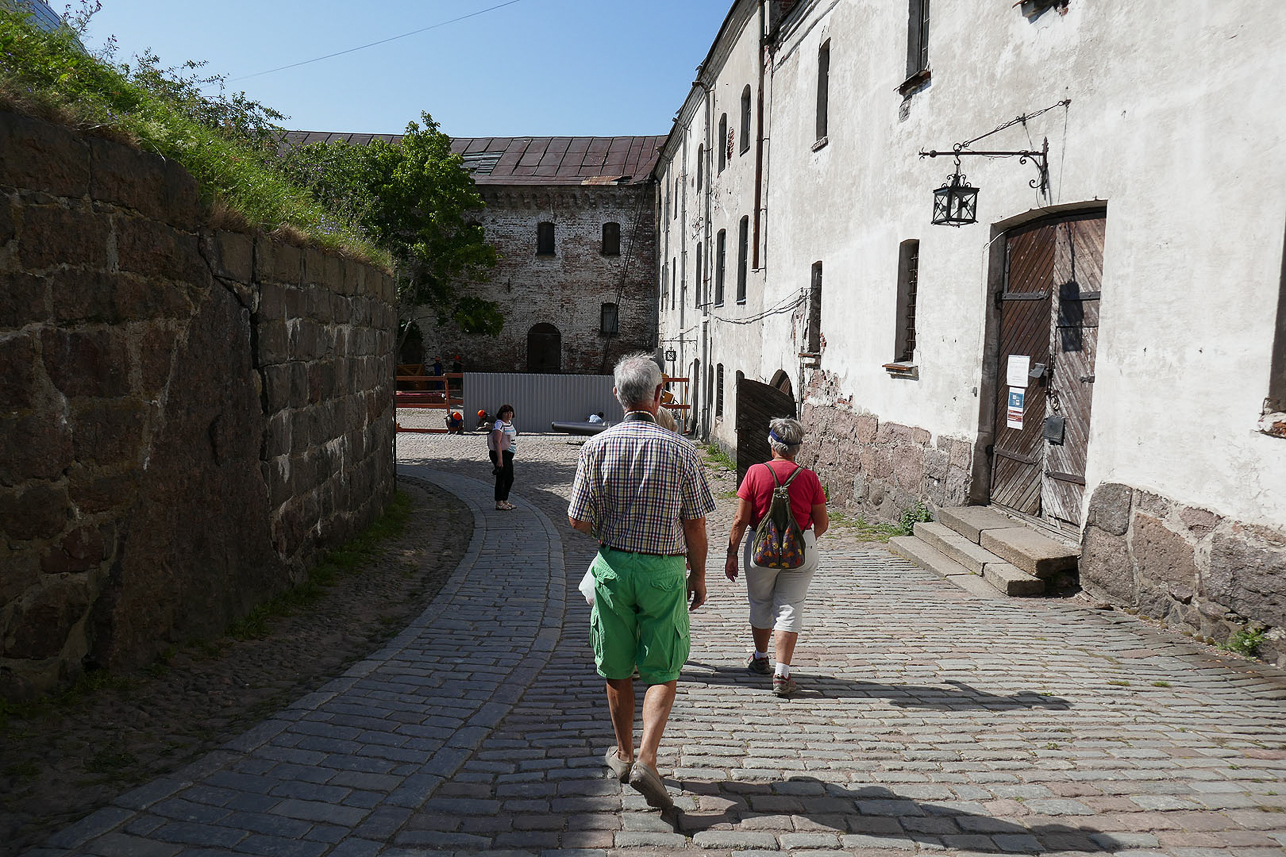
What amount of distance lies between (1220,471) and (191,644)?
6.00 meters

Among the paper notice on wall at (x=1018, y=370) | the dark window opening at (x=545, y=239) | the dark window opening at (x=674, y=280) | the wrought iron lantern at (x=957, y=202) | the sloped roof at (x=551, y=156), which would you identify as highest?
the sloped roof at (x=551, y=156)

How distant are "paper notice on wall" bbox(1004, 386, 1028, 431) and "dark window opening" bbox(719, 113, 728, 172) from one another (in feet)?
46.5

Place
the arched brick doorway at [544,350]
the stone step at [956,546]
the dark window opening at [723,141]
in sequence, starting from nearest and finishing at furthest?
the stone step at [956,546] < the dark window opening at [723,141] < the arched brick doorway at [544,350]

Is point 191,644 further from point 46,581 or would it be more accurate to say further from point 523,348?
point 523,348

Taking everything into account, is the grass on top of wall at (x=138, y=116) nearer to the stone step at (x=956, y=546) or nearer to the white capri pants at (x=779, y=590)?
the white capri pants at (x=779, y=590)

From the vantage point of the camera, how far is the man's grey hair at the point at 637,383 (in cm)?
375

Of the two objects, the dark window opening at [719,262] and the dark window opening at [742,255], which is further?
the dark window opening at [719,262]

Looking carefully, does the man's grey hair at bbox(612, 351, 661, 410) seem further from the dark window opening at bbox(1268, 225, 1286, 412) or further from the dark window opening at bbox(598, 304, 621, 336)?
the dark window opening at bbox(598, 304, 621, 336)

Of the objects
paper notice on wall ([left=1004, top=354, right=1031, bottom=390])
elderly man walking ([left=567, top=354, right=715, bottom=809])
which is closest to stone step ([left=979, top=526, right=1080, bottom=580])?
paper notice on wall ([left=1004, top=354, right=1031, bottom=390])

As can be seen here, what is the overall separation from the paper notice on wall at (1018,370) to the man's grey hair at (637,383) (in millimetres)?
5192

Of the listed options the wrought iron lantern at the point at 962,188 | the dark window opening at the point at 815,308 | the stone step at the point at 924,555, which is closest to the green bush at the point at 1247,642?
the stone step at the point at 924,555

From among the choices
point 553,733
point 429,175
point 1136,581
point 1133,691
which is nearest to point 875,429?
point 1136,581

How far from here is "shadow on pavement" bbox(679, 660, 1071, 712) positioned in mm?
4512

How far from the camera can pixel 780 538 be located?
496cm
